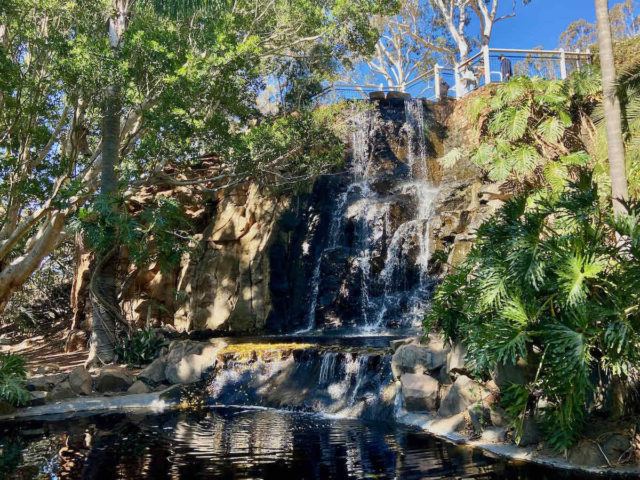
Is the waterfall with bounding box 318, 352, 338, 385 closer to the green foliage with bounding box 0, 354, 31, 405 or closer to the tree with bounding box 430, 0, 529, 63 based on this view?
the green foliage with bounding box 0, 354, 31, 405

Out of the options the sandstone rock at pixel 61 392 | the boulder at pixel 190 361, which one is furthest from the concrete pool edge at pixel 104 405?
the boulder at pixel 190 361

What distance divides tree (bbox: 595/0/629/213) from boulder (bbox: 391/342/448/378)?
353 centimetres

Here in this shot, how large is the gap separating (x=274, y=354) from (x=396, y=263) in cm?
548

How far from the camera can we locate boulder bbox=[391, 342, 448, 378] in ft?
31.2

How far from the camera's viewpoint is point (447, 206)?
16.9 meters

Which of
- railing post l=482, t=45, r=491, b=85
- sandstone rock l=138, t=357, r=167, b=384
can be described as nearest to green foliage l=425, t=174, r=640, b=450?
sandstone rock l=138, t=357, r=167, b=384

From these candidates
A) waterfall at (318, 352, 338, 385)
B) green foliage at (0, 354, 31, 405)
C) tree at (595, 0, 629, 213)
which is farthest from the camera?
waterfall at (318, 352, 338, 385)

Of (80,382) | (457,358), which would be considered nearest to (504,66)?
(457,358)

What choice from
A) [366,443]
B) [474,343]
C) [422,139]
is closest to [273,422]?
[366,443]

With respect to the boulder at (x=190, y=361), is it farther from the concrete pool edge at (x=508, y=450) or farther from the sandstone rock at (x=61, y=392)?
the concrete pool edge at (x=508, y=450)

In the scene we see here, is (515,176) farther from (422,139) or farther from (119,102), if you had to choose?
(119,102)

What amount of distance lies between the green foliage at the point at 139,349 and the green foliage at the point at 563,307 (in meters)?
9.15

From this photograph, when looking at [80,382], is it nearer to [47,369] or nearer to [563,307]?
[47,369]

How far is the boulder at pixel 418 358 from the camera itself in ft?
31.2
